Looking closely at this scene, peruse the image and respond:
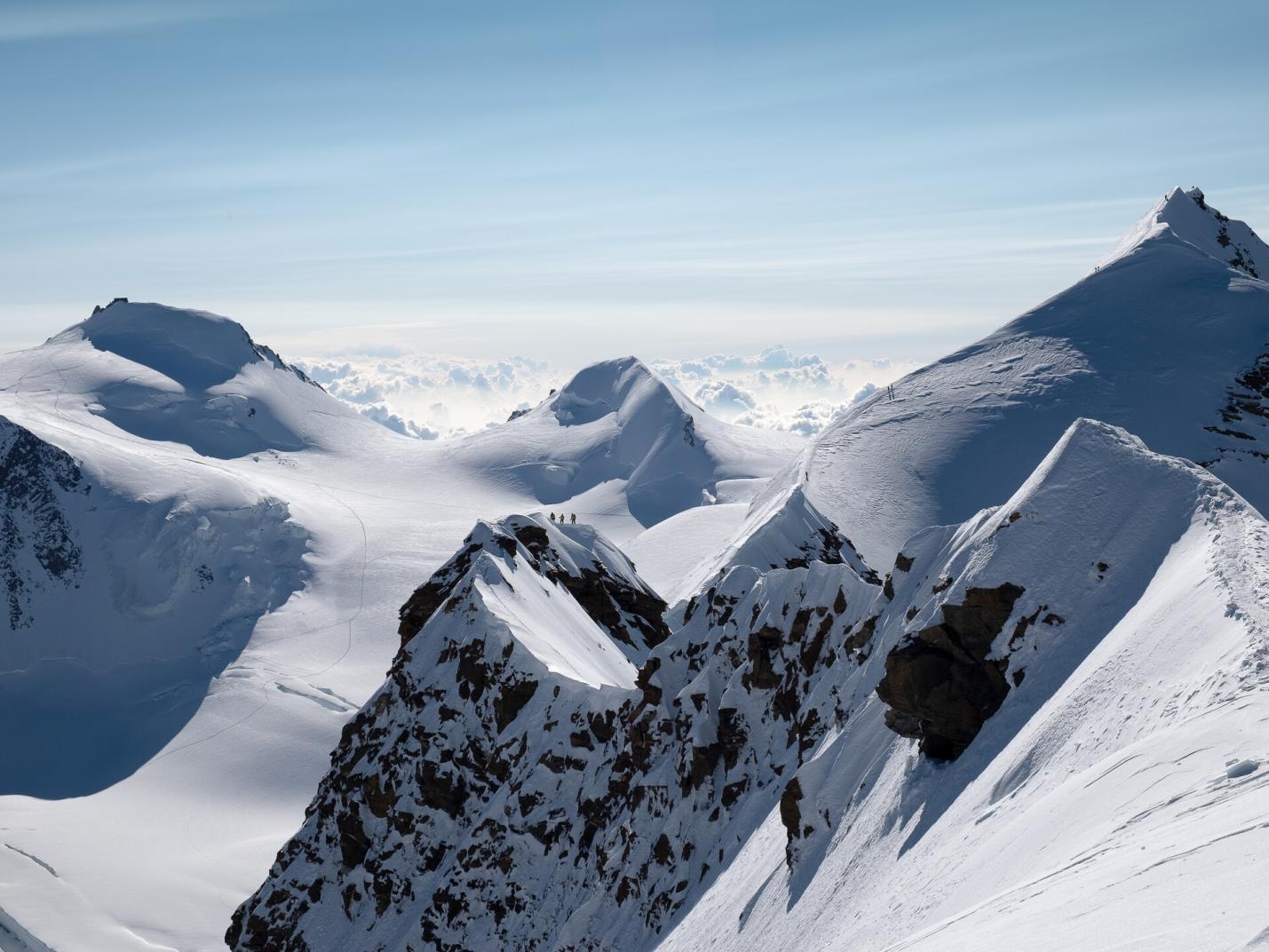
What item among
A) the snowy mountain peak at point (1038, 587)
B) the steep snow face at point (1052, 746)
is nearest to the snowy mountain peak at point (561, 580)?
the steep snow face at point (1052, 746)

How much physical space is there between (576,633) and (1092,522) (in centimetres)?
4099

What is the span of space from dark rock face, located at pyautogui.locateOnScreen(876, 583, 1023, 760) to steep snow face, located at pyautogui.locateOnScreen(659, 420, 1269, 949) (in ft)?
0.21

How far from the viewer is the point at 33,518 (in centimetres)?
18938

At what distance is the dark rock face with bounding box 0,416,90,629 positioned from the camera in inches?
7318

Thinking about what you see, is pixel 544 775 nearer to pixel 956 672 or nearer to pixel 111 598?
pixel 956 672

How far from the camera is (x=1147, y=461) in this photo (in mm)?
38719

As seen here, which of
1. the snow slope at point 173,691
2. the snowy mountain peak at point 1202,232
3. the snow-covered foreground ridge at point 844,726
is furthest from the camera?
the snowy mountain peak at point 1202,232

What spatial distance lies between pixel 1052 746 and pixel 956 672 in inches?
240

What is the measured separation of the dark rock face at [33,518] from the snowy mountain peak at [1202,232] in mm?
163741

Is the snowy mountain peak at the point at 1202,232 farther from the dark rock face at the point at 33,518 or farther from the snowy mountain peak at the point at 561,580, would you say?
the dark rock face at the point at 33,518

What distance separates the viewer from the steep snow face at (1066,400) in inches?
3487

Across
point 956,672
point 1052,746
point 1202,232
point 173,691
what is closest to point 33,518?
point 173,691

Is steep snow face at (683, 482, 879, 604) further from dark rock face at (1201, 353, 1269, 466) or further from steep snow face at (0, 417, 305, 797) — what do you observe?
steep snow face at (0, 417, 305, 797)

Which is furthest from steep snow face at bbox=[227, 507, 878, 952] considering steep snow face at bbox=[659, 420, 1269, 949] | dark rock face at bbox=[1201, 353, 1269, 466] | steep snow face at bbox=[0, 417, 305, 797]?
steep snow face at bbox=[0, 417, 305, 797]
